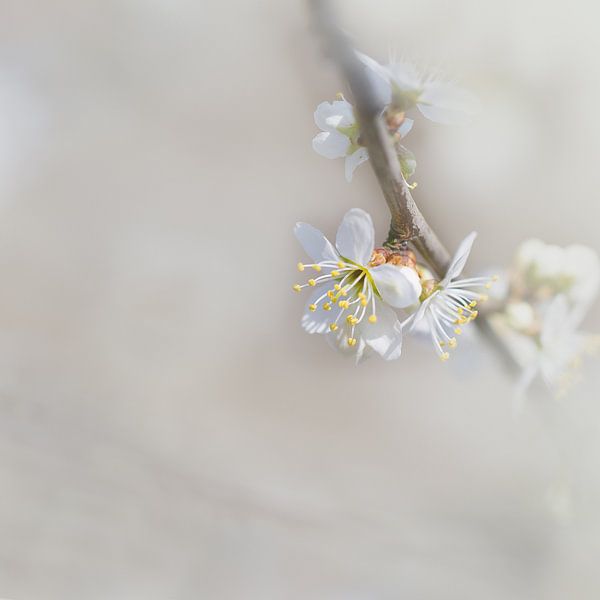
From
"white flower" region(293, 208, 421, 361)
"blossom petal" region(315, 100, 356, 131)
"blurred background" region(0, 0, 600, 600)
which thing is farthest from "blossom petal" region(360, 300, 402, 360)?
"blurred background" region(0, 0, 600, 600)

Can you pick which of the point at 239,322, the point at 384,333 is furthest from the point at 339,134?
the point at 239,322

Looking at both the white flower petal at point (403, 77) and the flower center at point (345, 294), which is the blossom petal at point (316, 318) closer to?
the flower center at point (345, 294)

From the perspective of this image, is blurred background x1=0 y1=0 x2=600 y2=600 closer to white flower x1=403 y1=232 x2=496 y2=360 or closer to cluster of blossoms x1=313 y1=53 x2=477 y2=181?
white flower x1=403 y1=232 x2=496 y2=360

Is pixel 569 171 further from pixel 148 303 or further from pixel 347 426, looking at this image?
pixel 148 303

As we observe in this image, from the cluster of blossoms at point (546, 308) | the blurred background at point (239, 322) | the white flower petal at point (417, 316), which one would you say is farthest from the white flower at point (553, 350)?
the blurred background at point (239, 322)

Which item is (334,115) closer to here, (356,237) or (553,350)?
(356,237)
